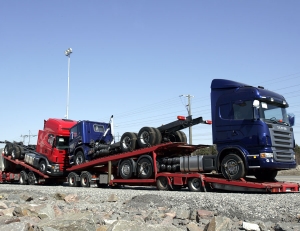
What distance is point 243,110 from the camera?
11.8 metres

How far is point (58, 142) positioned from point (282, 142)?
40.2ft

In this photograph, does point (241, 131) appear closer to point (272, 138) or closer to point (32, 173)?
point (272, 138)

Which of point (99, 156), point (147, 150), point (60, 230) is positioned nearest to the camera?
point (60, 230)

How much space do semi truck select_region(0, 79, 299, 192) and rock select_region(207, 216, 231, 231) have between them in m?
4.34

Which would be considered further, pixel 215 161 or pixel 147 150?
pixel 147 150

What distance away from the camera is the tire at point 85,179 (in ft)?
57.4

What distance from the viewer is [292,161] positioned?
11891mm

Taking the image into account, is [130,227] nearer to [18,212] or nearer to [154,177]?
[18,212]

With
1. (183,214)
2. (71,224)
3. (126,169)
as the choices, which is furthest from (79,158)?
(71,224)

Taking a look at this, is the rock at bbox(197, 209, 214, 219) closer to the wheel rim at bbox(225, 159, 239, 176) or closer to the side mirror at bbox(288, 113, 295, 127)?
the wheel rim at bbox(225, 159, 239, 176)

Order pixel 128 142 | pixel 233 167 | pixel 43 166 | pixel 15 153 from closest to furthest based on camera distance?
pixel 233 167 < pixel 128 142 < pixel 43 166 < pixel 15 153

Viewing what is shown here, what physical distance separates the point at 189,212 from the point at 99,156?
31.5ft

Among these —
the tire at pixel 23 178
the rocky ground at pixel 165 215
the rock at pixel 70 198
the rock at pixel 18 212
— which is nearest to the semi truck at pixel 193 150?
the tire at pixel 23 178

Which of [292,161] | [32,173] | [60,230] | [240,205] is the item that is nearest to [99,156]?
[32,173]
